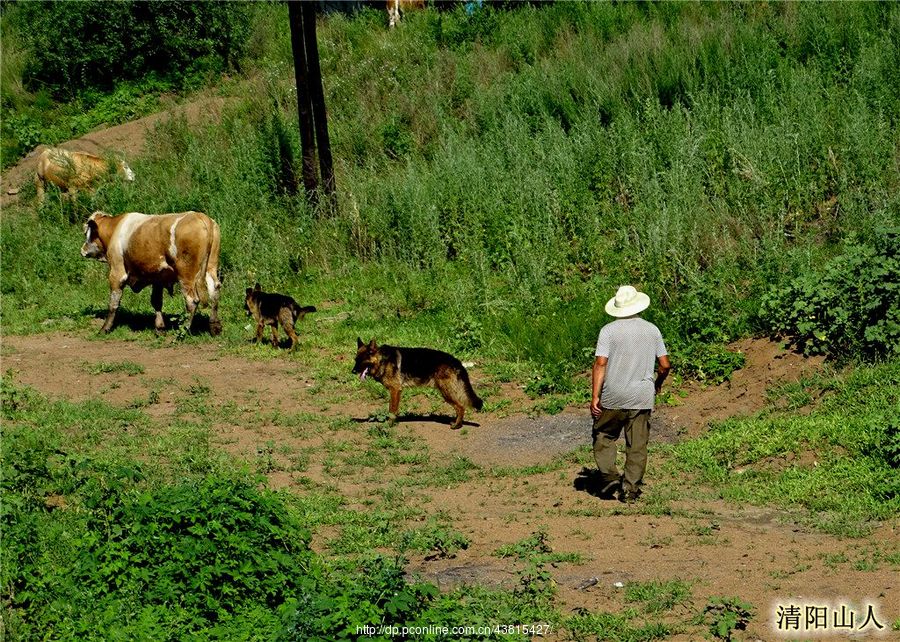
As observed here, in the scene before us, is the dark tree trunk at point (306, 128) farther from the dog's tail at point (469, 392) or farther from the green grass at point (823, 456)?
the green grass at point (823, 456)

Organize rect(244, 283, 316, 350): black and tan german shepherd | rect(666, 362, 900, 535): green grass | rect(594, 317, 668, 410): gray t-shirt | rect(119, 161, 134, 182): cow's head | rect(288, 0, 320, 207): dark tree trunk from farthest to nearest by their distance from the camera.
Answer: rect(119, 161, 134, 182): cow's head → rect(288, 0, 320, 207): dark tree trunk → rect(244, 283, 316, 350): black and tan german shepherd → rect(594, 317, 668, 410): gray t-shirt → rect(666, 362, 900, 535): green grass

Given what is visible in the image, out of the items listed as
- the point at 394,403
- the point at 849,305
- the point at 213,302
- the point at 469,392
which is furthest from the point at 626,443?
the point at 213,302

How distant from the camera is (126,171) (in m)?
24.7

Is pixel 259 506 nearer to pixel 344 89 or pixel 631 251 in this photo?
pixel 631 251

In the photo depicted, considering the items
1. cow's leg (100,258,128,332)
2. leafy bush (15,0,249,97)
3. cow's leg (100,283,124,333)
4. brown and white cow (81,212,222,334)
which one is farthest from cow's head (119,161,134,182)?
cow's leg (100,283,124,333)

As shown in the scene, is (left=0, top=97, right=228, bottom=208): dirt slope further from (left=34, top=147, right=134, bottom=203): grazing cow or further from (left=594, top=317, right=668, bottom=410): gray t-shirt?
(left=594, top=317, right=668, bottom=410): gray t-shirt

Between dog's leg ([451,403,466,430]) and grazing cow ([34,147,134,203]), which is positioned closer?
dog's leg ([451,403,466,430])

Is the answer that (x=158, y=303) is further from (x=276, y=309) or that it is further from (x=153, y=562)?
(x=153, y=562)

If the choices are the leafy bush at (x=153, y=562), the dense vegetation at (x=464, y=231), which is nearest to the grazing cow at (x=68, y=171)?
the dense vegetation at (x=464, y=231)

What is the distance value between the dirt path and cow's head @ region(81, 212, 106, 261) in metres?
1.48

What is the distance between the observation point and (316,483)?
1148 centimetres

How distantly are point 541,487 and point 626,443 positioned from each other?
1.13 meters

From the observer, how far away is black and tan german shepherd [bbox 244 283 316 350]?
16.2m

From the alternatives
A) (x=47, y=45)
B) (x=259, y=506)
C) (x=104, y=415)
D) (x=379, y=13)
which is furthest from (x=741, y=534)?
(x=47, y=45)
